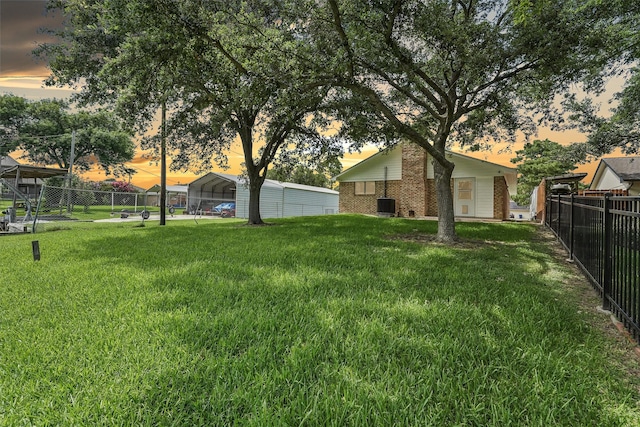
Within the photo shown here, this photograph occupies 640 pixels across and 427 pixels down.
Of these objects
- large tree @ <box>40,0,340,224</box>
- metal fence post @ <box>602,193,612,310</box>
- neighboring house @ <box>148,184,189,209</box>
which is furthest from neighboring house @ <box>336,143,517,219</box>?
neighboring house @ <box>148,184,189,209</box>

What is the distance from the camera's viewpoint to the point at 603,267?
11.3 ft

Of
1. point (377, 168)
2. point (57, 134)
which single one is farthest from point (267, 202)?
point (57, 134)

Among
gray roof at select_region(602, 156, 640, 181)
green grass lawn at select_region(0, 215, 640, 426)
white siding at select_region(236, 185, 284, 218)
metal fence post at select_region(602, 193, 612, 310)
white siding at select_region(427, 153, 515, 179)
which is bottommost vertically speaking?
green grass lawn at select_region(0, 215, 640, 426)

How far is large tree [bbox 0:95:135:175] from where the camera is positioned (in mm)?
30391

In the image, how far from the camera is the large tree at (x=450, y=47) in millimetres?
6309

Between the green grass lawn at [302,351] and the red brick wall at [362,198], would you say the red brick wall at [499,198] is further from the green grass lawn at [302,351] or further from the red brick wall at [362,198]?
the green grass lawn at [302,351]

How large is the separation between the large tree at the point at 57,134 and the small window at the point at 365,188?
2251 centimetres

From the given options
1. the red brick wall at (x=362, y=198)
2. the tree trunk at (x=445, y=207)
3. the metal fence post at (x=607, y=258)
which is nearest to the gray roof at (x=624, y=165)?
the red brick wall at (x=362, y=198)

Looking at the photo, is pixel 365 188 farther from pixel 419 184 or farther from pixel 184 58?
pixel 184 58

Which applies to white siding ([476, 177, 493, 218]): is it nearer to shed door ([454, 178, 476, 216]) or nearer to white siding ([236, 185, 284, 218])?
shed door ([454, 178, 476, 216])

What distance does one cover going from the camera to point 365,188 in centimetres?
2047

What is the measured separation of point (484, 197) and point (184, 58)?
16044 mm

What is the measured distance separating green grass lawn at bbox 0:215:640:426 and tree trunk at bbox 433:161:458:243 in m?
3.45

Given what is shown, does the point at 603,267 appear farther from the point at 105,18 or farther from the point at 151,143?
the point at 151,143
